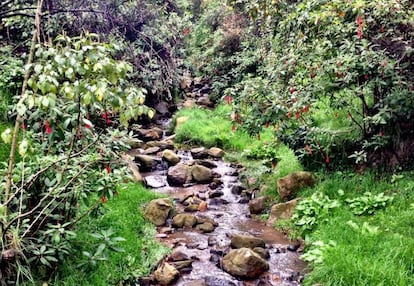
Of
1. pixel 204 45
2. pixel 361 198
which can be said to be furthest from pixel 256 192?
pixel 204 45

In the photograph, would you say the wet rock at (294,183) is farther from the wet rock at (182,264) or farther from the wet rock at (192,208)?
the wet rock at (182,264)

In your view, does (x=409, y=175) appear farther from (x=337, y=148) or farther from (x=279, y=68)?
(x=279, y=68)

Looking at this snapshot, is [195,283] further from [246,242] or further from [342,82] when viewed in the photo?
[342,82]

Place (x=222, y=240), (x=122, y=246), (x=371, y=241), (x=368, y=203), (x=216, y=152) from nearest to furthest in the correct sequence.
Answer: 1. (x=371, y=241)
2. (x=122, y=246)
3. (x=368, y=203)
4. (x=222, y=240)
5. (x=216, y=152)

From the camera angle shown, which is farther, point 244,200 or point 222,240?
point 244,200

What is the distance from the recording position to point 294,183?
277 inches

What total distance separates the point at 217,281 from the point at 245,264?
1.40 feet

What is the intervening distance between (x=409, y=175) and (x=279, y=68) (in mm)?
2698

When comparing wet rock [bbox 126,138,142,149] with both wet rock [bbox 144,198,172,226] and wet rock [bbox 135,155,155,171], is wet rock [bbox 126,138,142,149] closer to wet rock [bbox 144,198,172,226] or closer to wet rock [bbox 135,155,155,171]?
wet rock [bbox 135,155,155,171]

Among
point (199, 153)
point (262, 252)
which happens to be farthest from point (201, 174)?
point (262, 252)

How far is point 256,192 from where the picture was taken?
316 inches

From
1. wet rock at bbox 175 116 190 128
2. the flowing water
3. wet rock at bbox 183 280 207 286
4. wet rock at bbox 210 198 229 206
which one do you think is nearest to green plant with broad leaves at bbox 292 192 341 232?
the flowing water

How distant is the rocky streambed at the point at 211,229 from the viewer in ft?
16.5

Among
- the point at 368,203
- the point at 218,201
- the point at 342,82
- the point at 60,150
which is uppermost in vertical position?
the point at 342,82
